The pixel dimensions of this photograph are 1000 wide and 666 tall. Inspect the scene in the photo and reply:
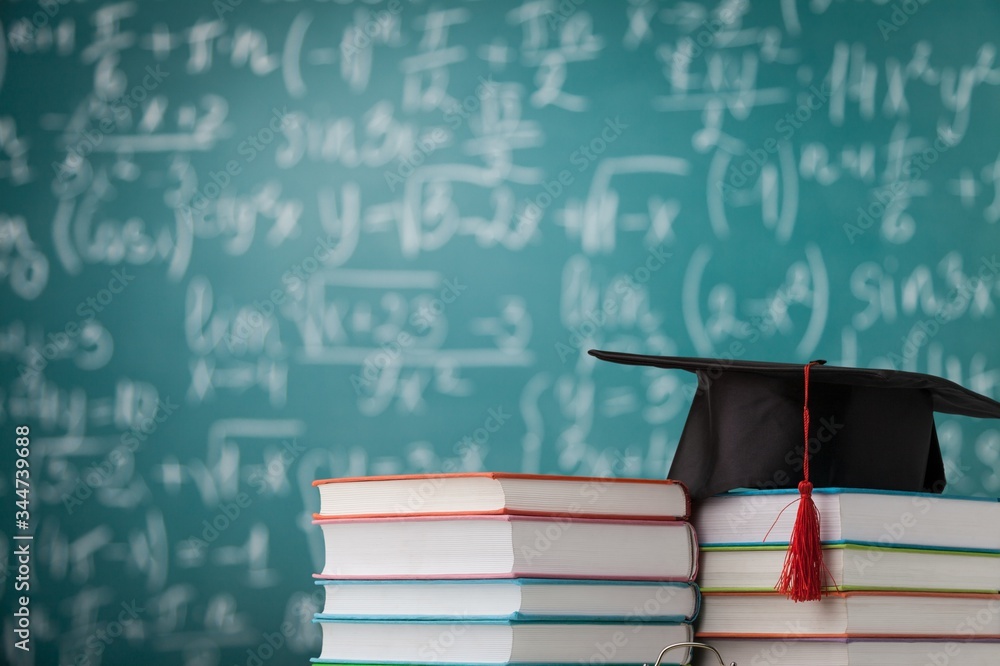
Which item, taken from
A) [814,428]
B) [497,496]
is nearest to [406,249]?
[814,428]

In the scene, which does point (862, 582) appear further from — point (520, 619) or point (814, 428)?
point (520, 619)

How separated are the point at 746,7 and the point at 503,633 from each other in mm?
1925

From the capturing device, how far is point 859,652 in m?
0.92

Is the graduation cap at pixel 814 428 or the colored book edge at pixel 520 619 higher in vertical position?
the graduation cap at pixel 814 428

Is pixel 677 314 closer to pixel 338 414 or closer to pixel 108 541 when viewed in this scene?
pixel 338 414

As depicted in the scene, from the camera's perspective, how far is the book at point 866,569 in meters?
0.94

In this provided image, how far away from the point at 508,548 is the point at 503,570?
18 millimetres

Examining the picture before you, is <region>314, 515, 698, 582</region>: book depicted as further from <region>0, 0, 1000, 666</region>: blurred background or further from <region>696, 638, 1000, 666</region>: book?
<region>0, 0, 1000, 666</region>: blurred background

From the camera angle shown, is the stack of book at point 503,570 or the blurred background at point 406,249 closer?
the stack of book at point 503,570

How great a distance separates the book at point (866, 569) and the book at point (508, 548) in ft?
0.12

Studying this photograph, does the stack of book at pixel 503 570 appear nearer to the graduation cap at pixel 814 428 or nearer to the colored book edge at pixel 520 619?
the colored book edge at pixel 520 619

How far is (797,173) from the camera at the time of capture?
7.80 ft

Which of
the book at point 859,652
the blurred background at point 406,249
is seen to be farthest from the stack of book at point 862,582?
the blurred background at point 406,249

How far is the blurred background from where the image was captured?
7.32 ft
